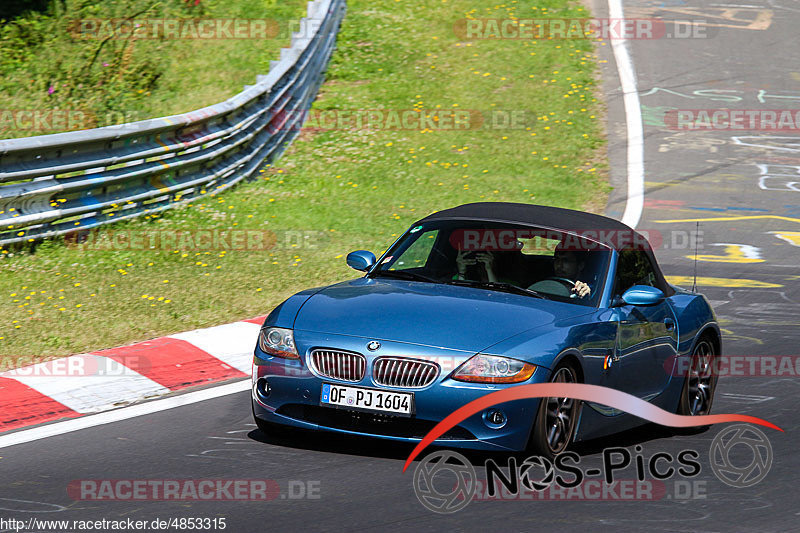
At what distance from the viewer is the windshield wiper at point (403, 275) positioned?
7721 mm

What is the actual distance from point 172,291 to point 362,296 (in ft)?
14.2

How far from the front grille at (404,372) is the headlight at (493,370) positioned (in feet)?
0.51

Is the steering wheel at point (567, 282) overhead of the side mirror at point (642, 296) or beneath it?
overhead

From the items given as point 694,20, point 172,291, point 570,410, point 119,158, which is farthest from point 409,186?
point 694,20

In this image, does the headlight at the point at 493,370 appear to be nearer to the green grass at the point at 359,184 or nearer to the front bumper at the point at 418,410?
the front bumper at the point at 418,410

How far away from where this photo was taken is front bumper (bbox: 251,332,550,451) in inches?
253

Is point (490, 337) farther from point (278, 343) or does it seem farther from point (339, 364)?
point (278, 343)

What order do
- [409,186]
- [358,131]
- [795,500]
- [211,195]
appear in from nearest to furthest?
[795,500], [211,195], [409,186], [358,131]

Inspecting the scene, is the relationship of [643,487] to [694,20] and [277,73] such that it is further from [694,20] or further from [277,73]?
[694,20]

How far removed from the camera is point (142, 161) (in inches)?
531

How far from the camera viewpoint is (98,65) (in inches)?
802

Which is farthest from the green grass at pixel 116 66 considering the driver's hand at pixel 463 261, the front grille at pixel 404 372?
the front grille at pixel 404 372

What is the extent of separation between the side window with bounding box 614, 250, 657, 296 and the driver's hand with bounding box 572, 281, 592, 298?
0.72ft

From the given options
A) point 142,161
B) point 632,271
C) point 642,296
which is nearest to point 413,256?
point 632,271
